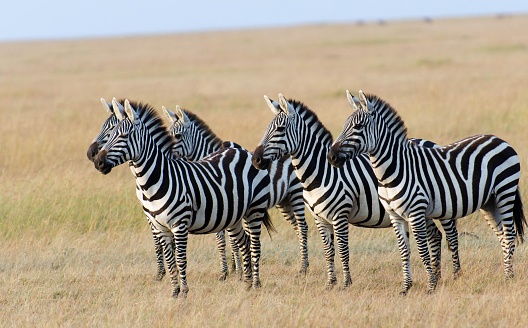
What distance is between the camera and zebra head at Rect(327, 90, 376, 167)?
21.3ft

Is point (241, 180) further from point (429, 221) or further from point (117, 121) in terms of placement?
point (429, 221)

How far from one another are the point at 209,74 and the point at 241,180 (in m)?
25.5

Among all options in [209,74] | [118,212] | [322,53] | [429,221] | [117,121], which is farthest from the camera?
[322,53]

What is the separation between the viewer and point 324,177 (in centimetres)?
714

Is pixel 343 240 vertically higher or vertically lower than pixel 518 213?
lower

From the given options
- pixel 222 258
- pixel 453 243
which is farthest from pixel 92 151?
pixel 453 243

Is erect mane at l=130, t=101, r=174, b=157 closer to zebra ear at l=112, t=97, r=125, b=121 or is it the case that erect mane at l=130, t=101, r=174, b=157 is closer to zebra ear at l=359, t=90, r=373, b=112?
zebra ear at l=112, t=97, r=125, b=121

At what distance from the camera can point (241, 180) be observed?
23.8 feet

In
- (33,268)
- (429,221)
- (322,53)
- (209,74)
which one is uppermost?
(322,53)

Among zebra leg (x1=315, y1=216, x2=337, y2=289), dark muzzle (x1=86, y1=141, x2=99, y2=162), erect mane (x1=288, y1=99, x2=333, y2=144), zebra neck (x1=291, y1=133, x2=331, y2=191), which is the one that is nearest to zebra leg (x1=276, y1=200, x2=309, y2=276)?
zebra leg (x1=315, y1=216, x2=337, y2=289)

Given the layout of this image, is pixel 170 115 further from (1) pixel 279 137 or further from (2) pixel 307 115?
(1) pixel 279 137

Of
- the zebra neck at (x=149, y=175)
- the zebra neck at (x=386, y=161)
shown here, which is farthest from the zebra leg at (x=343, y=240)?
the zebra neck at (x=149, y=175)

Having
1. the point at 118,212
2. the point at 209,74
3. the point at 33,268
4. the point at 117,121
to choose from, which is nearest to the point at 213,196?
the point at 117,121

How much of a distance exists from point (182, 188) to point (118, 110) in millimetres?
861
